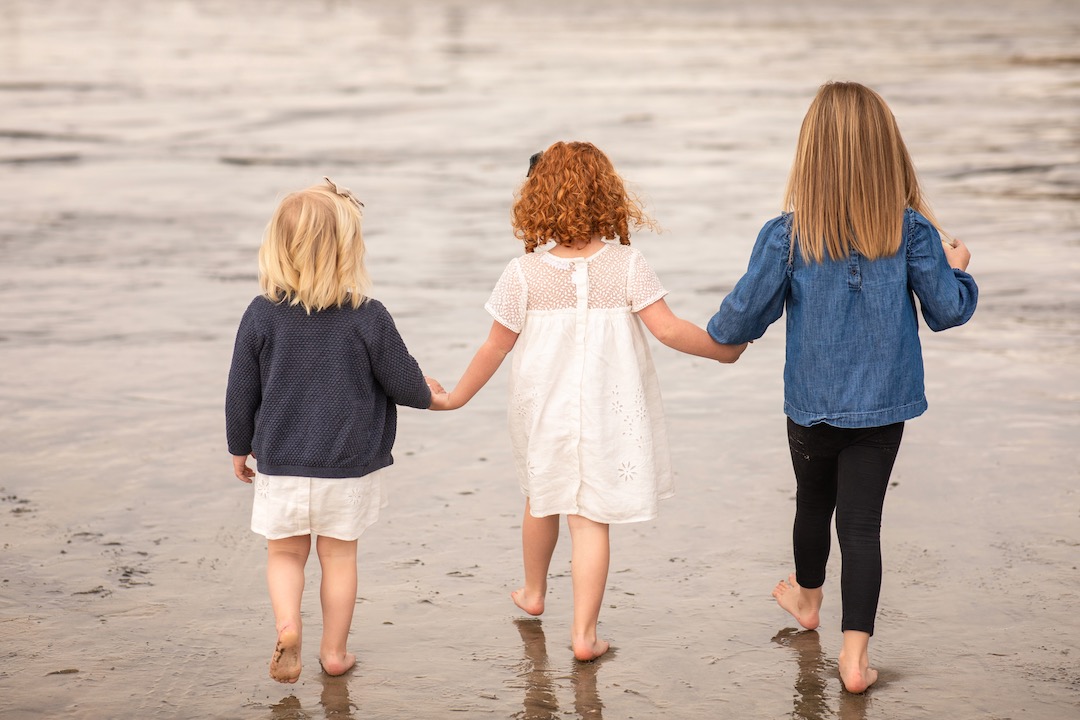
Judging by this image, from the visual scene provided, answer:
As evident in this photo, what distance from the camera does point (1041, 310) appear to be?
26.8 feet

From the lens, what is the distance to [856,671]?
145 inches

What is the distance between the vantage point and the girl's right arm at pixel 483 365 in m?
4.01

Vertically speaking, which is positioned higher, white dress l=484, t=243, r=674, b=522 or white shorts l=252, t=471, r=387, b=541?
white dress l=484, t=243, r=674, b=522

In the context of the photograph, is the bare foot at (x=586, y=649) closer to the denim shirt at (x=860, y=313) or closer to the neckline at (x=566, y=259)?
the denim shirt at (x=860, y=313)

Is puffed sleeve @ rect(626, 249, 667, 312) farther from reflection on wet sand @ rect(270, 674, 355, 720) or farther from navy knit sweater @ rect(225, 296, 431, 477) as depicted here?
reflection on wet sand @ rect(270, 674, 355, 720)

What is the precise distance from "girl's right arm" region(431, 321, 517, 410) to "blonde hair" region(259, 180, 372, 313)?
49 centimetres

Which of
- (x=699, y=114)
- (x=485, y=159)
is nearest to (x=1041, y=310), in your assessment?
A: (x=485, y=159)

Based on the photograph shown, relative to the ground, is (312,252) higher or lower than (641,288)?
higher

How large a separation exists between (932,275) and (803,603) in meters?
1.09

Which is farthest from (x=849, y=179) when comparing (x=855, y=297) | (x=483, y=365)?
(x=483, y=365)

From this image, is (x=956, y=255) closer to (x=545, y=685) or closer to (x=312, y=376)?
(x=545, y=685)

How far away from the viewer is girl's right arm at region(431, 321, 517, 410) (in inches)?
158

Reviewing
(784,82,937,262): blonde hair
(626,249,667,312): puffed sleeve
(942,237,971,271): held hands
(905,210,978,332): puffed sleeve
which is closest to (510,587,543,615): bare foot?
(626,249,667,312): puffed sleeve

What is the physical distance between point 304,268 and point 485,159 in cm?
1132
